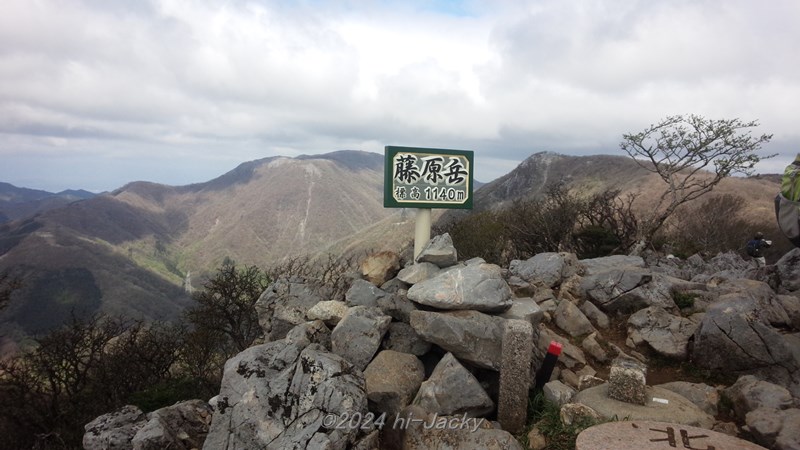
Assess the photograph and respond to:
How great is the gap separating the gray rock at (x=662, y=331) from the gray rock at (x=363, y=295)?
571cm

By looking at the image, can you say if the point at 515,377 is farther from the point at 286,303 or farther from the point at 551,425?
the point at 286,303

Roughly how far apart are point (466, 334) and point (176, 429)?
18.3ft

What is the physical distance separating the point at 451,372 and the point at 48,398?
27.1 m

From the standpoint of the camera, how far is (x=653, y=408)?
7.34m

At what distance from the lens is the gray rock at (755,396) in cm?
716

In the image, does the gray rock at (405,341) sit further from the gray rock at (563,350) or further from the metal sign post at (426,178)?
the metal sign post at (426,178)

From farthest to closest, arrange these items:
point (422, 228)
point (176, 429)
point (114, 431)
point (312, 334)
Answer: point (422, 228) → point (312, 334) → point (114, 431) → point (176, 429)

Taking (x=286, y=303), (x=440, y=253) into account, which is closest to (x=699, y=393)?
(x=440, y=253)

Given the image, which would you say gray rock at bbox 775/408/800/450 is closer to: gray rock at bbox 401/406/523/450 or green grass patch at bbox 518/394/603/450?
green grass patch at bbox 518/394/603/450

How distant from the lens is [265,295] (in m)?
12.1

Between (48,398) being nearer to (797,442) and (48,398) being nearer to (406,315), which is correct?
(406,315)

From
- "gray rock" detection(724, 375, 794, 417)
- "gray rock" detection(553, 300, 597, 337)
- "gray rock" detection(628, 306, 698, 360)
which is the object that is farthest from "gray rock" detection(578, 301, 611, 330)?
"gray rock" detection(724, 375, 794, 417)

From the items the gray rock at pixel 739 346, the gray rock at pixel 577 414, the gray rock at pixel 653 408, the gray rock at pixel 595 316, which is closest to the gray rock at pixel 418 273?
the gray rock at pixel 595 316

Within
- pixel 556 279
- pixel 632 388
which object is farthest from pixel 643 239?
pixel 632 388
